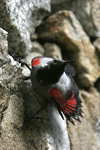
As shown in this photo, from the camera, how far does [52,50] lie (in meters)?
1.99

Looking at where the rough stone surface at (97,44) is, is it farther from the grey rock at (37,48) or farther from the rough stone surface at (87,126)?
the grey rock at (37,48)

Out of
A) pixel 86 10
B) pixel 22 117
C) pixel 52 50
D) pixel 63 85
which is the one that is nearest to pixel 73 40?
pixel 52 50

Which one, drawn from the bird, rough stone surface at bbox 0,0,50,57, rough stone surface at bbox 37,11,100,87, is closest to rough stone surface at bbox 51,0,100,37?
rough stone surface at bbox 37,11,100,87

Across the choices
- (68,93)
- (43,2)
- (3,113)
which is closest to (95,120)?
(68,93)

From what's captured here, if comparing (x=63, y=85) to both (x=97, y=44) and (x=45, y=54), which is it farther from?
(x=97, y=44)

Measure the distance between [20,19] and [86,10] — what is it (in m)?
1.26

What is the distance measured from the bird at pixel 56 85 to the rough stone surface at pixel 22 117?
A: 155mm

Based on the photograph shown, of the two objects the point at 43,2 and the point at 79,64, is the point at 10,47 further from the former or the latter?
the point at 79,64

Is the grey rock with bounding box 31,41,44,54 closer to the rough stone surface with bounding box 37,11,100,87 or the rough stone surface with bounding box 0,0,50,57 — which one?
the rough stone surface with bounding box 37,11,100,87

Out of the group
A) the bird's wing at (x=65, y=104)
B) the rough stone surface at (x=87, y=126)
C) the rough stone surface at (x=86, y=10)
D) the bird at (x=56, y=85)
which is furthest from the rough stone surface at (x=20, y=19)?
the rough stone surface at (x=87, y=126)

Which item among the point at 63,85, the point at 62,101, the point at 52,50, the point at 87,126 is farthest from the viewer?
the point at 52,50

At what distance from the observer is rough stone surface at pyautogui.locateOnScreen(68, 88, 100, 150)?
61.2 inches

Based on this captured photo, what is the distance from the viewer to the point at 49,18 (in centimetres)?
211

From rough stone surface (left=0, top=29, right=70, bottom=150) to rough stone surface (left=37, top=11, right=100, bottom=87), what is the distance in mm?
890
